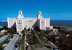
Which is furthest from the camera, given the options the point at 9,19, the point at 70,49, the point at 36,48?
the point at 9,19

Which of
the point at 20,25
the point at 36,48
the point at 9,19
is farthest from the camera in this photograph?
the point at 9,19

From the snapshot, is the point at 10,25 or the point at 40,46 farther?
the point at 10,25

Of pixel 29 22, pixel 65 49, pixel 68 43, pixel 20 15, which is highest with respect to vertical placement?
pixel 20 15

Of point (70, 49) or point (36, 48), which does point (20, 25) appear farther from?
point (70, 49)

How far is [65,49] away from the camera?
1105 cm

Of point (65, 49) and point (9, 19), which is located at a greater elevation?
point (9, 19)

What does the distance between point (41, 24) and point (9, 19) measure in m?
13.9

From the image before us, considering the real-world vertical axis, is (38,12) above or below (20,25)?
above

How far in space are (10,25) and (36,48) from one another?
2650 centimetres

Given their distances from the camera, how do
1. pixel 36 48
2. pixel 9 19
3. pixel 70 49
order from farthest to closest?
pixel 9 19, pixel 36 48, pixel 70 49

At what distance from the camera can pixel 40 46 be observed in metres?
17.2

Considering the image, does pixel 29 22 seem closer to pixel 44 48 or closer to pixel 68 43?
pixel 44 48

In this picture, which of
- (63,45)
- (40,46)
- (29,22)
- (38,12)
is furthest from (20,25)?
(63,45)

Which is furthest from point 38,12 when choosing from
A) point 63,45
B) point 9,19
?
point 63,45
